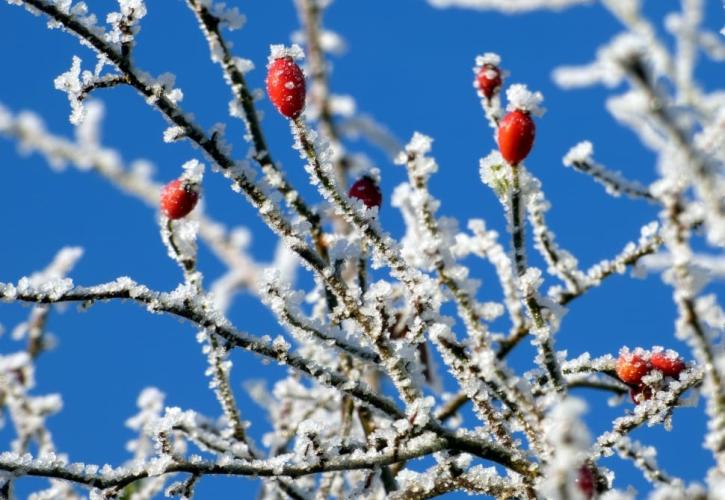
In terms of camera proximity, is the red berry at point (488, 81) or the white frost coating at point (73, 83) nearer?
the white frost coating at point (73, 83)

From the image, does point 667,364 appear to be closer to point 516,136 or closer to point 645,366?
point 645,366

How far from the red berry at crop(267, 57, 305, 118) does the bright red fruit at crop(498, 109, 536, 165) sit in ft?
1.54

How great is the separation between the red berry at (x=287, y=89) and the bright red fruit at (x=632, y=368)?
1045 mm

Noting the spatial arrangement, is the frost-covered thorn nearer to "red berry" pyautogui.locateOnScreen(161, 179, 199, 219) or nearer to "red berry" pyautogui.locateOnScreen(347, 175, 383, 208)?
"red berry" pyautogui.locateOnScreen(347, 175, 383, 208)

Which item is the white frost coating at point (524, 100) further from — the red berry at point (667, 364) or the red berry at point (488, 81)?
the red berry at point (667, 364)

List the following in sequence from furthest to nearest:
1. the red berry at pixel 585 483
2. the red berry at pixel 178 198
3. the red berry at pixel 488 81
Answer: the red berry at pixel 178 198 < the red berry at pixel 488 81 < the red berry at pixel 585 483

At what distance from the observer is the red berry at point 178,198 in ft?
7.70

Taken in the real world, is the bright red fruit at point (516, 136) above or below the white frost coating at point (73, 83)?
below

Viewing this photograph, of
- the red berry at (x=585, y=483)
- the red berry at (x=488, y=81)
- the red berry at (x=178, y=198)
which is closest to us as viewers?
the red berry at (x=585, y=483)

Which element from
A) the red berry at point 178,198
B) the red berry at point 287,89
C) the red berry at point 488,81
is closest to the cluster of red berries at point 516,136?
the red berry at point 488,81

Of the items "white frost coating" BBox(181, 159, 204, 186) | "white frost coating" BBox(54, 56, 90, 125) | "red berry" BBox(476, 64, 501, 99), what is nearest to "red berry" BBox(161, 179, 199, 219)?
"white frost coating" BBox(181, 159, 204, 186)

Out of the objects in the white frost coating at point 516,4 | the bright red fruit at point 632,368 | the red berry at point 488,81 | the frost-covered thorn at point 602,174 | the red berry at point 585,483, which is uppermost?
the white frost coating at point 516,4

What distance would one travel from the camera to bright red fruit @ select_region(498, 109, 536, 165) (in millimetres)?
1919

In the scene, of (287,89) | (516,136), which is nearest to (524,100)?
(516,136)
